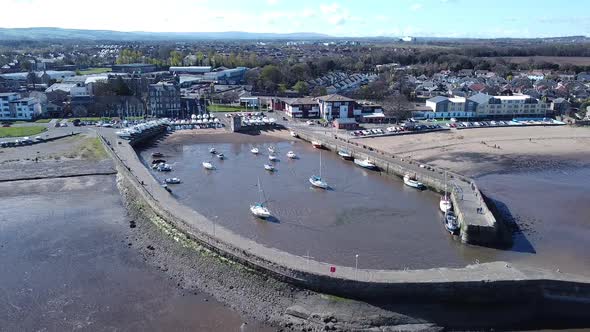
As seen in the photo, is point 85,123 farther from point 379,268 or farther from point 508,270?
point 508,270

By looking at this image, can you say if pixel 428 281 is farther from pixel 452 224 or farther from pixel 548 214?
pixel 548 214

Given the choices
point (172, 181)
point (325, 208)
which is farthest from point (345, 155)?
point (172, 181)

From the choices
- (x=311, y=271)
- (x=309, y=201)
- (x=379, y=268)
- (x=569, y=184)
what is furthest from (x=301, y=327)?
(x=569, y=184)

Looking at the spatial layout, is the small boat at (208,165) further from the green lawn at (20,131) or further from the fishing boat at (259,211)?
the green lawn at (20,131)

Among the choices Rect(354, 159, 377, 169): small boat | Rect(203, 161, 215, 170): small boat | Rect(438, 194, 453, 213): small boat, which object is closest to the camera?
Rect(438, 194, 453, 213): small boat

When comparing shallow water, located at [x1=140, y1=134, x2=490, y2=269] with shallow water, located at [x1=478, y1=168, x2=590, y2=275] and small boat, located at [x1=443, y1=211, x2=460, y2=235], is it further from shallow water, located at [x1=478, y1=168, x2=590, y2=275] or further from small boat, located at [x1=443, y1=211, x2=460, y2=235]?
shallow water, located at [x1=478, y1=168, x2=590, y2=275]

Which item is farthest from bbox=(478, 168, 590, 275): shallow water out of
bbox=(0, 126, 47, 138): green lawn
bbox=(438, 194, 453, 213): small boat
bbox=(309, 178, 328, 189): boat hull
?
bbox=(0, 126, 47, 138): green lawn
